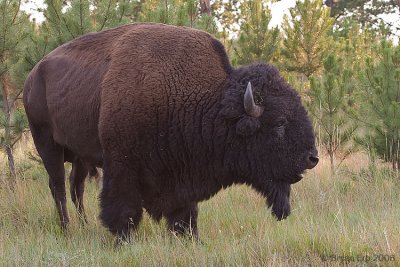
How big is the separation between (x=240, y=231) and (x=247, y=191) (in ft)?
5.35

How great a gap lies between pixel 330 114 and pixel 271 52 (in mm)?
Answer: 3033

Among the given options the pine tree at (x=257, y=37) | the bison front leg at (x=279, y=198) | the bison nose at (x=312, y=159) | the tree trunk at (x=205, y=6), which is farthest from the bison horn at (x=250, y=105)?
the tree trunk at (x=205, y=6)

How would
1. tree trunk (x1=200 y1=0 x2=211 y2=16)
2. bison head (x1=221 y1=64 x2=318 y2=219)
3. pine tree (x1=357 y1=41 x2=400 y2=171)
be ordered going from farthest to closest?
tree trunk (x1=200 y1=0 x2=211 y2=16) < pine tree (x1=357 y1=41 x2=400 y2=171) < bison head (x1=221 y1=64 x2=318 y2=219)

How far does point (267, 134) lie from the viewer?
185 inches

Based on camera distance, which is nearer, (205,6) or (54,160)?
(54,160)

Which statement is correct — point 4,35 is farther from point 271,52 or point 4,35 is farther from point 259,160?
point 271,52

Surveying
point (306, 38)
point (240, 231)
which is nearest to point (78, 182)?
point (240, 231)

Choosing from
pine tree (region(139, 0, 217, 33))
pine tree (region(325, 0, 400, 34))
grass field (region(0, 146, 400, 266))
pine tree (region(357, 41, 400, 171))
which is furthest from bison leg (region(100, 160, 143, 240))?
pine tree (region(325, 0, 400, 34))

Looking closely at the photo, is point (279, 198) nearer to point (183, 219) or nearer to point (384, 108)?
point (183, 219)

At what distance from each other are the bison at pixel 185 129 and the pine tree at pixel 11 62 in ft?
8.58

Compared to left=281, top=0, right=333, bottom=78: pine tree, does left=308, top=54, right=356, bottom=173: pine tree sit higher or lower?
lower

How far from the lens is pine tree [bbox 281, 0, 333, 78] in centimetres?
1229

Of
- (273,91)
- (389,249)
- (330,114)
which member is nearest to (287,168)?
(273,91)

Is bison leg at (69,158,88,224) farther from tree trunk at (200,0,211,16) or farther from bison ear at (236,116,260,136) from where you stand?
tree trunk at (200,0,211,16)
